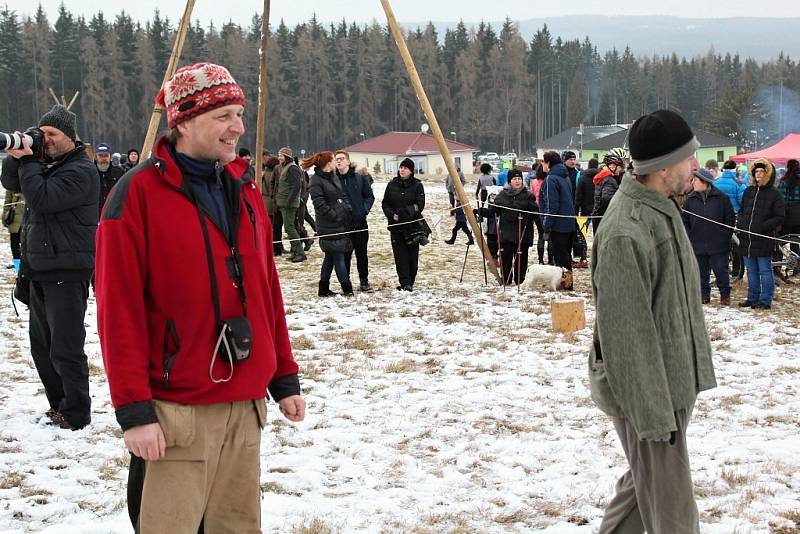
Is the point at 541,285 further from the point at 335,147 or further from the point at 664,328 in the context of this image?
the point at 335,147

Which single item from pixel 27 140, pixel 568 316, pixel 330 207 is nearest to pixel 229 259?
pixel 27 140

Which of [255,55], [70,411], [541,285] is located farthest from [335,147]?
[70,411]

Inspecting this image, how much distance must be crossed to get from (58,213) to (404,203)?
6.23 meters

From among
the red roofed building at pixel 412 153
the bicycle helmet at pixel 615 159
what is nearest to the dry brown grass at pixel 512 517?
the bicycle helmet at pixel 615 159

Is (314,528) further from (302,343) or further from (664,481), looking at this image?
Answer: (302,343)

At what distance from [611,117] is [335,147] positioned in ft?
126

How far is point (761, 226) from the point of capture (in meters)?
10.2

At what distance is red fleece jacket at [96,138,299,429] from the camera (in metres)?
2.47

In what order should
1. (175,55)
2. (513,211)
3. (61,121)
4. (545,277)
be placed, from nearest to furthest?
(61,121)
(175,55)
(513,211)
(545,277)

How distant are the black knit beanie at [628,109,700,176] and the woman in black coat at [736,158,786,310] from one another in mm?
7751

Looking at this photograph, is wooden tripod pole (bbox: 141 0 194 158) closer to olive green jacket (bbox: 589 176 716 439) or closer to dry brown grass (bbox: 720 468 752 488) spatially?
dry brown grass (bbox: 720 468 752 488)

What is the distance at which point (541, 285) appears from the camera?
37.8 ft

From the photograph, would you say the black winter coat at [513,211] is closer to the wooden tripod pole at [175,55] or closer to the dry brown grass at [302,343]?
the dry brown grass at [302,343]

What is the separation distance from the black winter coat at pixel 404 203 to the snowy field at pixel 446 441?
84.3 inches
